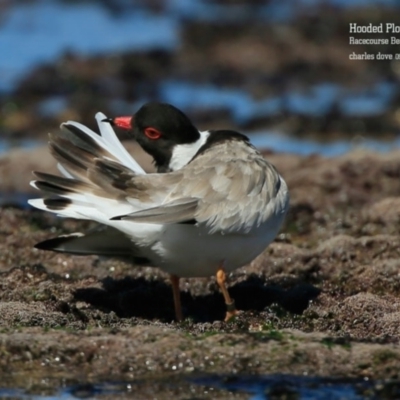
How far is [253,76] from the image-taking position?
18734 mm

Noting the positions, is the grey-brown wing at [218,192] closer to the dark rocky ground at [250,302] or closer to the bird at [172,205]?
the bird at [172,205]

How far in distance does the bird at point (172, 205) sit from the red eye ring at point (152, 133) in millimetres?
258

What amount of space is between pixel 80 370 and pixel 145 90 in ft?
41.9

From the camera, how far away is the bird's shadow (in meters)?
7.32

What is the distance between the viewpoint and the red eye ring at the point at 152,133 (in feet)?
25.2

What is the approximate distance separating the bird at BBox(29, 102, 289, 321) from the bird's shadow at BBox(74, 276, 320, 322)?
0.87 feet

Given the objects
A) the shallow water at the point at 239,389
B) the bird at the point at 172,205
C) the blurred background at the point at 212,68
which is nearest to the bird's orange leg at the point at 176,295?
the bird at the point at 172,205

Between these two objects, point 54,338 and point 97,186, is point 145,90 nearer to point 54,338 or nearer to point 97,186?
point 97,186

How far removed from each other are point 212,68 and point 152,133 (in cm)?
1168

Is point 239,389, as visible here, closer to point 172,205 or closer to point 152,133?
point 172,205

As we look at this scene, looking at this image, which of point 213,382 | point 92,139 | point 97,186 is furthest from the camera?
point 92,139

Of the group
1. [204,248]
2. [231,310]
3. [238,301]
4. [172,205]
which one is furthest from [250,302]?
[172,205]

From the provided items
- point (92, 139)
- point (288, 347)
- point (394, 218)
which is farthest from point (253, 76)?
point (288, 347)

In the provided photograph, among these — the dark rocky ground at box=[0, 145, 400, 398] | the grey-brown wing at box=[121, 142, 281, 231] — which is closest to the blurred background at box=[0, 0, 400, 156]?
the dark rocky ground at box=[0, 145, 400, 398]
